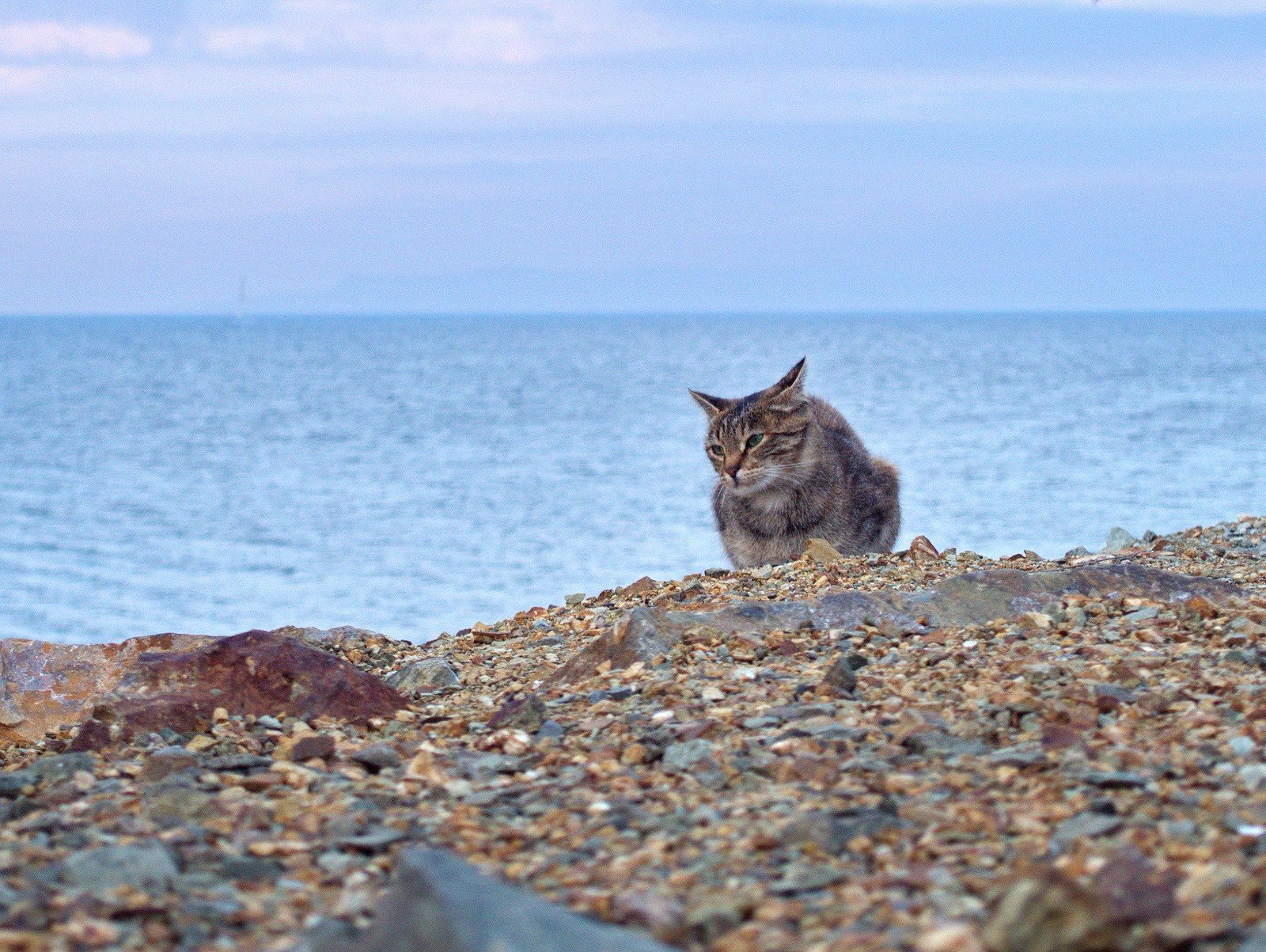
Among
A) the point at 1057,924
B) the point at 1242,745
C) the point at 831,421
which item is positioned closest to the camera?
the point at 1057,924

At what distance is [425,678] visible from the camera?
262 inches

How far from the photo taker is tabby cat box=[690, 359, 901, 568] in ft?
34.0

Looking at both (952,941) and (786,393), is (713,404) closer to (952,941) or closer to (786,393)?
(786,393)

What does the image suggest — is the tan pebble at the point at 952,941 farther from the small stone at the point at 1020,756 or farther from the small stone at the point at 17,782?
the small stone at the point at 17,782

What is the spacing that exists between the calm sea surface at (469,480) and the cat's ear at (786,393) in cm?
159

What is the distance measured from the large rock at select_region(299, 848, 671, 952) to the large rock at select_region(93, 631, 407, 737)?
9.42ft

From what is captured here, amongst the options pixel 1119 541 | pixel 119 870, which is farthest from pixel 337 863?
pixel 1119 541

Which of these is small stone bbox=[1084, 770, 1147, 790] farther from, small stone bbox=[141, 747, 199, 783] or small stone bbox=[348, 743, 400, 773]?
small stone bbox=[141, 747, 199, 783]

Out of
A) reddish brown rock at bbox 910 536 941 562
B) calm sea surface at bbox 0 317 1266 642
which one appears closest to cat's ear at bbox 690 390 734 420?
calm sea surface at bbox 0 317 1266 642

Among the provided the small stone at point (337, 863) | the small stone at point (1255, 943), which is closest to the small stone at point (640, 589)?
the small stone at point (337, 863)

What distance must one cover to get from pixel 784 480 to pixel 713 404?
864 millimetres

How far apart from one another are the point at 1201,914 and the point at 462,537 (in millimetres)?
26230

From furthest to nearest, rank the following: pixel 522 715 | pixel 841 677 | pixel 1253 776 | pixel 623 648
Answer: pixel 623 648
pixel 841 677
pixel 522 715
pixel 1253 776

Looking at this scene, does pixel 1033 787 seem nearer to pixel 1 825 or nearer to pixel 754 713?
pixel 754 713
